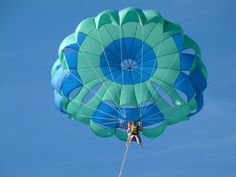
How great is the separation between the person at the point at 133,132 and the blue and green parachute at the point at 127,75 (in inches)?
22.0

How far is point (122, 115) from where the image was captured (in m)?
27.2

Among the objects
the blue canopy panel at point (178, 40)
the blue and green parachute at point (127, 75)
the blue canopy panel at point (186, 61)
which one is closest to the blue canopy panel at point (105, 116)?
the blue and green parachute at point (127, 75)

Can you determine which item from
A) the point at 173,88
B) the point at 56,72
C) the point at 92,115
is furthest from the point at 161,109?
the point at 56,72

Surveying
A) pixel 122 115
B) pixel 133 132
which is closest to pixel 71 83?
pixel 122 115

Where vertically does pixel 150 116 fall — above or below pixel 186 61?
below

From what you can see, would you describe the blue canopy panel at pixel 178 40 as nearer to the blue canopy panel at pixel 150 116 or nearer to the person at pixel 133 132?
the blue canopy panel at pixel 150 116

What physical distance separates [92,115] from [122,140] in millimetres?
1706

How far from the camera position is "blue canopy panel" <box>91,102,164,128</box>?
2711 centimetres

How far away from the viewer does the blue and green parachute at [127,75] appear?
2588 centimetres

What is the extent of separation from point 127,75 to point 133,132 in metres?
3.02

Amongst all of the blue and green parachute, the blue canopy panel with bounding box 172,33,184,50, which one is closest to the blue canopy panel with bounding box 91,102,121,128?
the blue and green parachute

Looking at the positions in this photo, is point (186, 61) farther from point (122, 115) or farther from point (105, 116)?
point (105, 116)

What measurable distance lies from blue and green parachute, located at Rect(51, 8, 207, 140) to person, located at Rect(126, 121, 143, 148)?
558 millimetres

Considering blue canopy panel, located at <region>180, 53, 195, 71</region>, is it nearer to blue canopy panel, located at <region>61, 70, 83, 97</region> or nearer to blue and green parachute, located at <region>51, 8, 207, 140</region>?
blue and green parachute, located at <region>51, 8, 207, 140</region>
